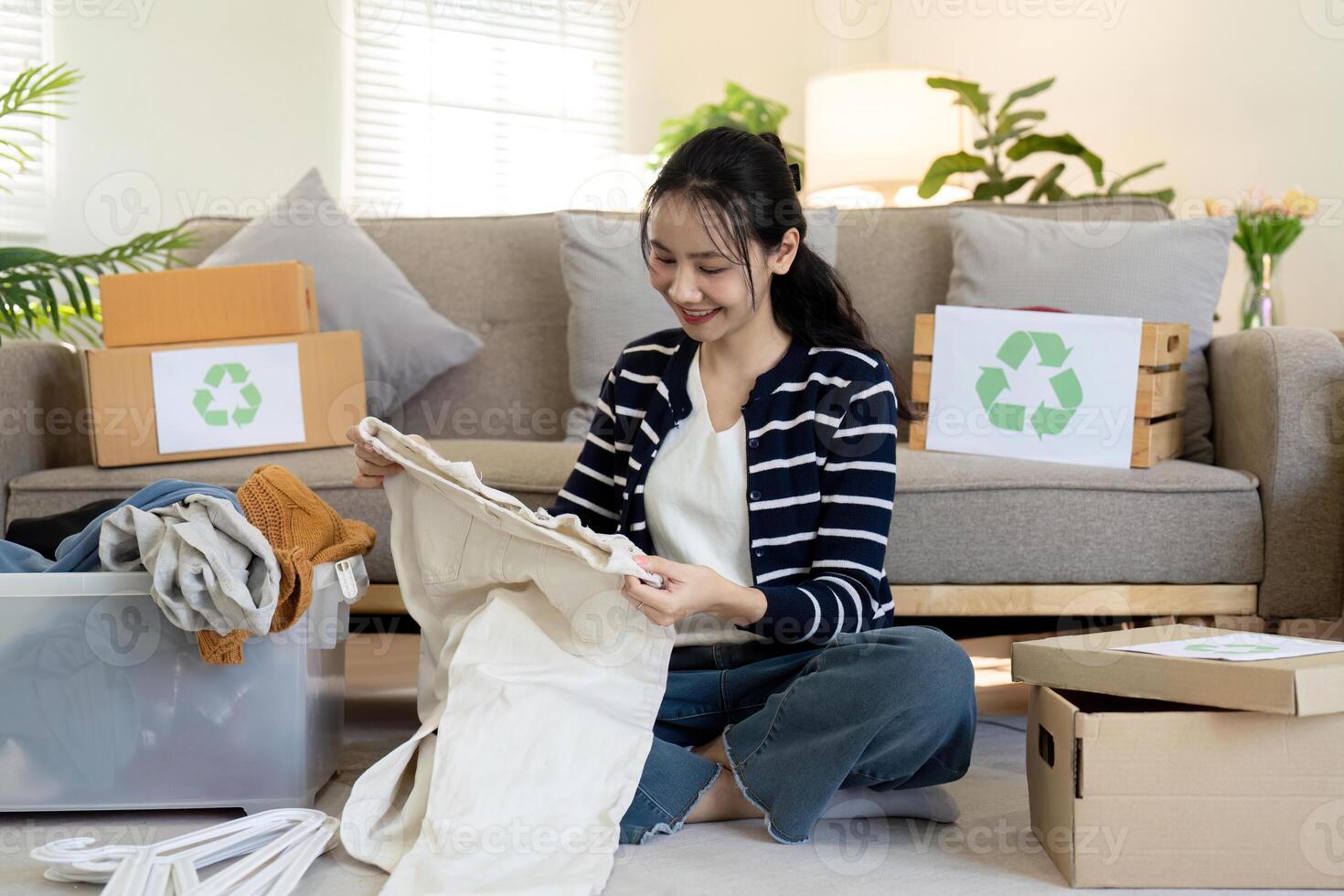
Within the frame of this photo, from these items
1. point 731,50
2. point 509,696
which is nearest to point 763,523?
point 509,696

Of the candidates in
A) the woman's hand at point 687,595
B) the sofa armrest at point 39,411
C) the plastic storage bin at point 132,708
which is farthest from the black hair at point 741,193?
the sofa armrest at point 39,411

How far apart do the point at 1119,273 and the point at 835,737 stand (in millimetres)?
1071

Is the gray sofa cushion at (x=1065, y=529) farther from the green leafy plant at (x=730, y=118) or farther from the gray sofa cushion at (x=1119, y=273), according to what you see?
the green leafy plant at (x=730, y=118)

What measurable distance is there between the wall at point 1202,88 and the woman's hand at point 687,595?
207 cm

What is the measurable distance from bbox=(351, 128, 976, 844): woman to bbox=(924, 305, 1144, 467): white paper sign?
0.43m

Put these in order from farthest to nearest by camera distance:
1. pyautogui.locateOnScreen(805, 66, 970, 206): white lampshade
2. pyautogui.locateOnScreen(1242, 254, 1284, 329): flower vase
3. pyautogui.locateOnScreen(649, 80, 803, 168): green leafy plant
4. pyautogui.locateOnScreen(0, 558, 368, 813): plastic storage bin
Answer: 1. pyautogui.locateOnScreen(649, 80, 803, 168): green leafy plant
2. pyautogui.locateOnScreen(805, 66, 970, 206): white lampshade
3. pyautogui.locateOnScreen(1242, 254, 1284, 329): flower vase
4. pyautogui.locateOnScreen(0, 558, 368, 813): plastic storage bin

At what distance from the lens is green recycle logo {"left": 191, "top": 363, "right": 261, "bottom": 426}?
69.1 inches

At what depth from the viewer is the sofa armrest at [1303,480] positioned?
156 cm

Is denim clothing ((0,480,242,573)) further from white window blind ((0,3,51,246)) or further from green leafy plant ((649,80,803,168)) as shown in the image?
green leafy plant ((649,80,803,168))

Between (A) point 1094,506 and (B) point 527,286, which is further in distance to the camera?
(B) point 527,286

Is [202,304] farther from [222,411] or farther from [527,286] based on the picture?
[527,286]

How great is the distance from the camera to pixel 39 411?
1.77 m

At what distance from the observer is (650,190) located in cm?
124

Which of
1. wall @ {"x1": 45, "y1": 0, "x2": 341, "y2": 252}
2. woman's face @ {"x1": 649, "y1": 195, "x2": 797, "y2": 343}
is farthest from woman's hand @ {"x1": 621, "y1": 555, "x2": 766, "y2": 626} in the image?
wall @ {"x1": 45, "y1": 0, "x2": 341, "y2": 252}
